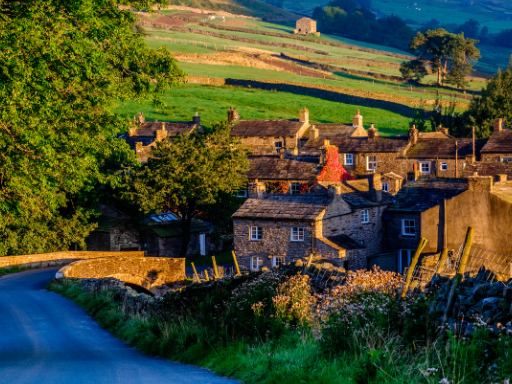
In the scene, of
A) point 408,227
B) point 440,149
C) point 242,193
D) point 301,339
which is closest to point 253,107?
point 440,149

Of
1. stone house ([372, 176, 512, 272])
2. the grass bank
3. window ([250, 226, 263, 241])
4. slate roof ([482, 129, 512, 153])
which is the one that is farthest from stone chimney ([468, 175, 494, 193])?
slate roof ([482, 129, 512, 153])

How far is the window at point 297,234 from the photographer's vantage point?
191ft

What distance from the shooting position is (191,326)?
2048 centimetres

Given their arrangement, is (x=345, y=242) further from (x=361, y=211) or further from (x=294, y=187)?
(x=294, y=187)

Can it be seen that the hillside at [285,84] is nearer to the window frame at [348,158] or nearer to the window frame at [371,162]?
the window frame at [348,158]

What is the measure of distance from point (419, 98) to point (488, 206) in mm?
96066

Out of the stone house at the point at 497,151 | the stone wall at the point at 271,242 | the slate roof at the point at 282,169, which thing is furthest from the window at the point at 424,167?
the stone wall at the point at 271,242

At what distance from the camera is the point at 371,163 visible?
89.8 metres

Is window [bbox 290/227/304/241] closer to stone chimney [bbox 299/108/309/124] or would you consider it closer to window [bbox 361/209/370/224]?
window [bbox 361/209/370/224]

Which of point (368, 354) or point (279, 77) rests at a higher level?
point (279, 77)

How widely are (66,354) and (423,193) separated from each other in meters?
43.0

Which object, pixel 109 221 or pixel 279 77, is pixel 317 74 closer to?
pixel 279 77

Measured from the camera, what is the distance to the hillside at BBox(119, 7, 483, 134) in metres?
130

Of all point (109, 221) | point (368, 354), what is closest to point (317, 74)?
point (109, 221)
